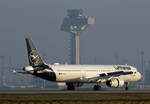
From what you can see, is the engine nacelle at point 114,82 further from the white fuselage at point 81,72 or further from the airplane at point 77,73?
the white fuselage at point 81,72

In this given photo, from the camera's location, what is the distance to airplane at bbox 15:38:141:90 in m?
89.3

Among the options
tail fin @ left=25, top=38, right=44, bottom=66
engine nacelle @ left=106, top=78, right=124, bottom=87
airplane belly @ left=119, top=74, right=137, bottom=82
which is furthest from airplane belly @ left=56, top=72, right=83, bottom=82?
airplane belly @ left=119, top=74, right=137, bottom=82

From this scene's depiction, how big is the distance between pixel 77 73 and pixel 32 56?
8.83 metres

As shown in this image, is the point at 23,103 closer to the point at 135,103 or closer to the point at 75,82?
the point at 135,103

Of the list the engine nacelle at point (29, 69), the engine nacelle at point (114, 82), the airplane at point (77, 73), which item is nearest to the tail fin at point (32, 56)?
the airplane at point (77, 73)

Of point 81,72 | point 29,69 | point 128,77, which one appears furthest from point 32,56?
point 128,77

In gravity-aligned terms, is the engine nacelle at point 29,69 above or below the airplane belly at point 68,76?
above

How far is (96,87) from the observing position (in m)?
94.9

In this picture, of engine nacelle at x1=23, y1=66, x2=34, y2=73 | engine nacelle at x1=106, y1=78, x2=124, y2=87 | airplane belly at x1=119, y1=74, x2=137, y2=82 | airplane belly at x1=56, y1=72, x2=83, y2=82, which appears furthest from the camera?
airplane belly at x1=119, y1=74, x2=137, y2=82

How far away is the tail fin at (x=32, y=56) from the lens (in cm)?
8932

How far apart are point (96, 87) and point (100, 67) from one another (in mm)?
4565

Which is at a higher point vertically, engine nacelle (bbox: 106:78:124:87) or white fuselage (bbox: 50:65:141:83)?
white fuselage (bbox: 50:65:141:83)

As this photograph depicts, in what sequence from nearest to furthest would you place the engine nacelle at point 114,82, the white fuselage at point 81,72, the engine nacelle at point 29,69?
the engine nacelle at point 29,69 < the white fuselage at point 81,72 < the engine nacelle at point 114,82

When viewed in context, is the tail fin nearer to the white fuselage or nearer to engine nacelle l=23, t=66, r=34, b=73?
engine nacelle l=23, t=66, r=34, b=73
